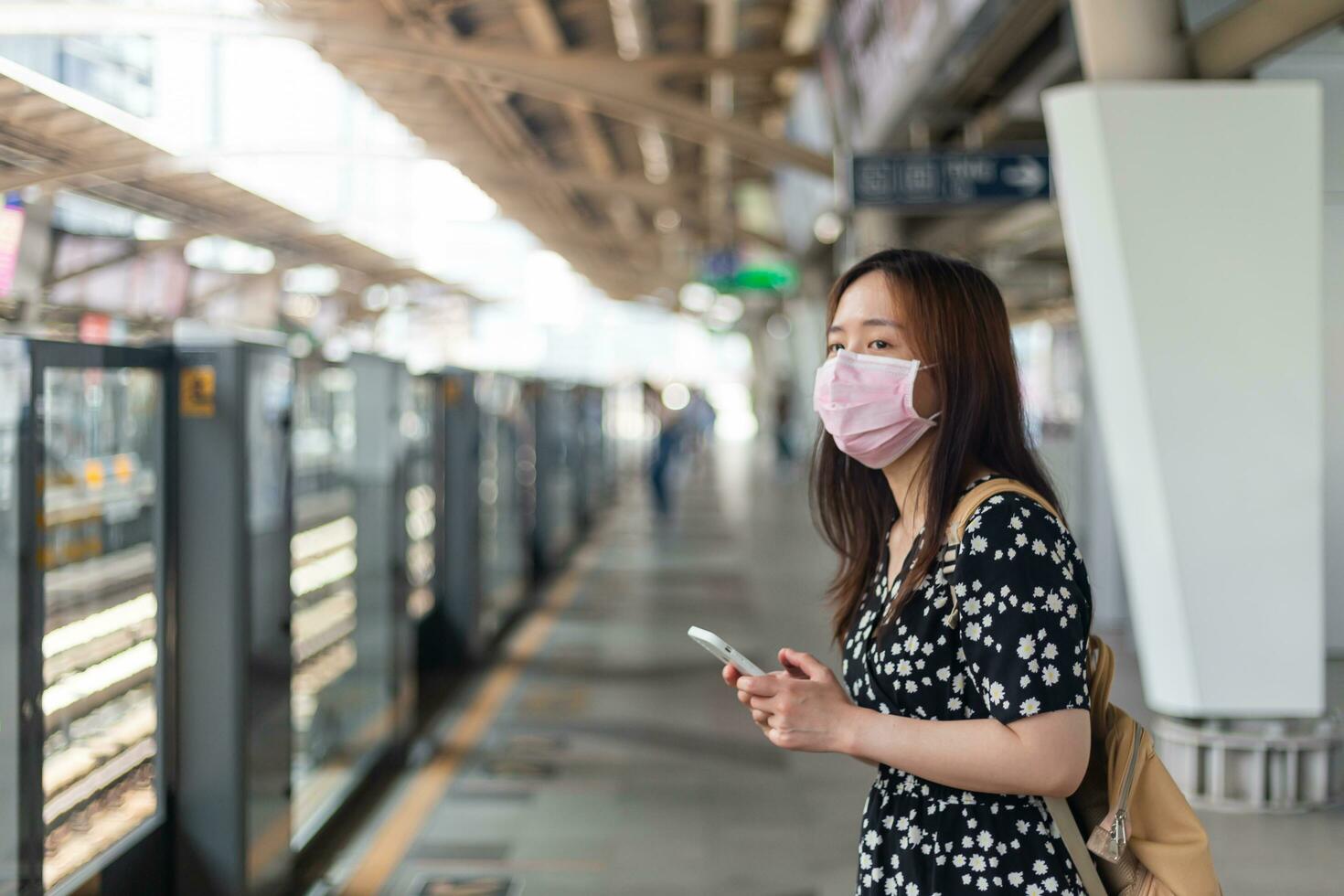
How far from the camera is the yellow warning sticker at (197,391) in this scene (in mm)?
4473

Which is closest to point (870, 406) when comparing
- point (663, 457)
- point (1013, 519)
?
point (1013, 519)

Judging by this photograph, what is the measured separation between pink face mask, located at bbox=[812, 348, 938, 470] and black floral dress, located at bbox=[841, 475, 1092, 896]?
0.14 m

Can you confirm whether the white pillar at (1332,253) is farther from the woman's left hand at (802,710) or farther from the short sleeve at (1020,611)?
the woman's left hand at (802,710)

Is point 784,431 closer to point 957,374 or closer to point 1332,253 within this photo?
point 1332,253

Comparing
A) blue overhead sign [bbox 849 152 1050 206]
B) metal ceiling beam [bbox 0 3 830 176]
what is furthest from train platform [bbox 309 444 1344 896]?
metal ceiling beam [bbox 0 3 830 176]

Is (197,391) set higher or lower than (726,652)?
higher

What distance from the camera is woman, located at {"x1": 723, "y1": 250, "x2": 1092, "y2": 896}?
1708 millimetres

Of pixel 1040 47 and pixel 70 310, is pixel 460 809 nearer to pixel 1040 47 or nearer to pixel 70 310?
pixel 70 310

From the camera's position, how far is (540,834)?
18.6 ft

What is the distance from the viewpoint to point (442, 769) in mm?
6809

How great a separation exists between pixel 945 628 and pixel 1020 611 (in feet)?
0.47

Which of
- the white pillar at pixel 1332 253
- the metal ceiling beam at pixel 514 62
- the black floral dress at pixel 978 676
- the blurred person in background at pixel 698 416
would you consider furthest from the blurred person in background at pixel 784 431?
the black floral dress at pixel 978 676

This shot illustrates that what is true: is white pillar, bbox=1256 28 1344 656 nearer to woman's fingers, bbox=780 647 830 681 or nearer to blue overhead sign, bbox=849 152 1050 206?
blue overhead sign, bbox=849 152 1050 206

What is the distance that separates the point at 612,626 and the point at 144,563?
6.90 m
